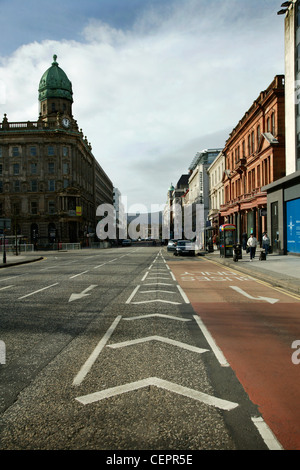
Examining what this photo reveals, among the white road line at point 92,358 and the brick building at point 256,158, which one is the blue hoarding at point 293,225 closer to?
Answer: the brick building at point 256,158

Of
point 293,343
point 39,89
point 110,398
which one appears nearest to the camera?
point 110,398

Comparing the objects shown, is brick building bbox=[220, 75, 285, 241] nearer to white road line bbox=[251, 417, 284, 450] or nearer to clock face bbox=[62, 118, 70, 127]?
white road line bbox=[251, 417, 284, 450]

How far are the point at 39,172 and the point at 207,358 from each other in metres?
74.2

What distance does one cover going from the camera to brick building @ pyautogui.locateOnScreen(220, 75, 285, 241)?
107ft

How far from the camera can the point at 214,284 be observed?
14.7 metres

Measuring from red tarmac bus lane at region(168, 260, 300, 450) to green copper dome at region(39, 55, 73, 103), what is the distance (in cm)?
7863

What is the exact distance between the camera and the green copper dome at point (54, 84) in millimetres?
80812

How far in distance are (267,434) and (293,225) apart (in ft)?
82.3

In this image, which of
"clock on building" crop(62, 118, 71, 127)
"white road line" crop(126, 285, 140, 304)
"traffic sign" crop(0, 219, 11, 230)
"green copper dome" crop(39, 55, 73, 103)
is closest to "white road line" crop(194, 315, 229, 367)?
"white road line" crop(126, 285, 140, 304)

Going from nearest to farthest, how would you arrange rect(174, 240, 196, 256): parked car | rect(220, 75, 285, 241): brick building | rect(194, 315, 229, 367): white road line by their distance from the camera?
rect(194, 315, 229, 367): white road line, rect(220, 75, 285, 241): brick building, rect(174, 240, 196, 256): parked car

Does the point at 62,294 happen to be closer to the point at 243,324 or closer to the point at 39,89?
the point at 243,324

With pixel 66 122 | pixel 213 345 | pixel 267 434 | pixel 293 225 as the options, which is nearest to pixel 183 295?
pixel 213 345

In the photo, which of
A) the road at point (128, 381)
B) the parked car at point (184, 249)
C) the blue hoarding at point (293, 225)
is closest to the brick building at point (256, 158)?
the blue hoarding at point (293, 225)

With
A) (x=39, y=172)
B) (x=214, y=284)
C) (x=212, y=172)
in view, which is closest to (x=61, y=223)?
(x=39, y=172)
